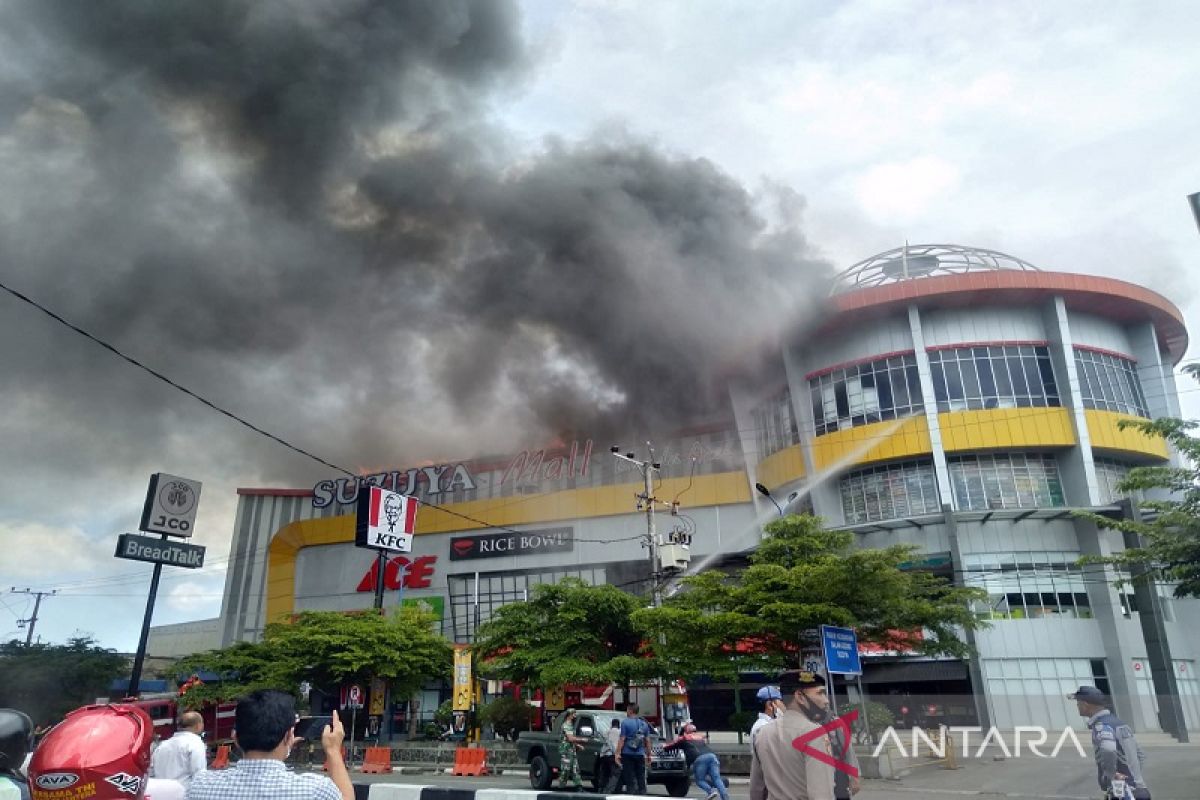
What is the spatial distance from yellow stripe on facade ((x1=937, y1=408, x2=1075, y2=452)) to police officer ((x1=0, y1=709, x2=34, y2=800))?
31515 millimetres

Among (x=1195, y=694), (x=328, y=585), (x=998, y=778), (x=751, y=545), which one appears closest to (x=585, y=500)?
(x=751, y=545)

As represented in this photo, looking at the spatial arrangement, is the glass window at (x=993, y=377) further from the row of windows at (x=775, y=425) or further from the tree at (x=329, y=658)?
the tree at (x=329, y=658)

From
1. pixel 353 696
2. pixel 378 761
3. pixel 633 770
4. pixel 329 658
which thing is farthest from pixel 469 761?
pixel 633 770

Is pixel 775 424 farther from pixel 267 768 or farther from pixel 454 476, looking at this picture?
pixel 267 768

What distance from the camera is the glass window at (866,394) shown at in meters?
31.8

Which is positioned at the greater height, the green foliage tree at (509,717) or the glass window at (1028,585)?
the glass window at (1028,585)

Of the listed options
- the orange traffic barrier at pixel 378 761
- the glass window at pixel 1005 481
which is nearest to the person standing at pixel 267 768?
the orange traffic barrier at pixel 378 761

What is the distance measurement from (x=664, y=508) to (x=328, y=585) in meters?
23.9

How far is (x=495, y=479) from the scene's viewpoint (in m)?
49.0

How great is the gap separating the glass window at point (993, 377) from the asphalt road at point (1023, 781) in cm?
1563

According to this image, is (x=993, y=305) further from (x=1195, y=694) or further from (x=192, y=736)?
(x=192, y=736)

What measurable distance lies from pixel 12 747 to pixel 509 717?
96.2 feet

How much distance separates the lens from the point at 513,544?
46.0m

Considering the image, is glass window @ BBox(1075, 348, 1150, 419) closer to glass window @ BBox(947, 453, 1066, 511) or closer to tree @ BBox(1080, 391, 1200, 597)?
glass window @ BBox(947, 453, 1066, 511)
